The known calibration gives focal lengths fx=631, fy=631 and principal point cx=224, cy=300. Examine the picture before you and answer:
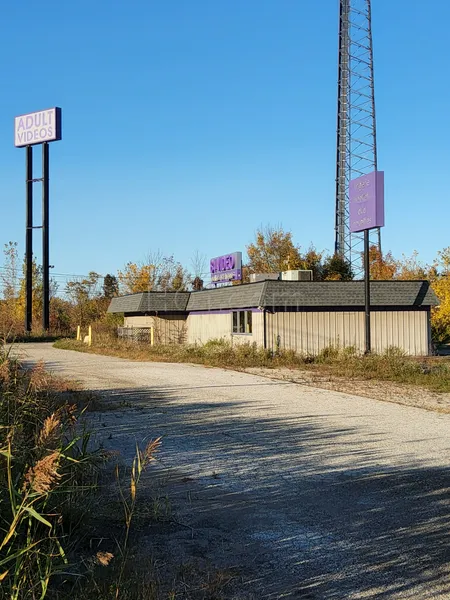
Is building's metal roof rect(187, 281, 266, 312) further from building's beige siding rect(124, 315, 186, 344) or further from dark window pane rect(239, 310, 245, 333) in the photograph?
building's beige siding rect(124, 315, 186, 344)

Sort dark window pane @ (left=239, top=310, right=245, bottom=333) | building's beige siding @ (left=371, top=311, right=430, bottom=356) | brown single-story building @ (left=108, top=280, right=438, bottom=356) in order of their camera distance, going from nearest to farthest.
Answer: brown single-story building @ (left=108, top=280, right=438, bottom=356) → building's beige siding @ (left=371, top=311, right=430, bottom=356) → dark window pane @ (left=239, top=310, right=245, bottom=333)

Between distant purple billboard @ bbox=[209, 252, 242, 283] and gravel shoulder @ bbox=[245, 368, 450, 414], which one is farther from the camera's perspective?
distant purple billboard @ bbox=[209, 252, 242, 283]

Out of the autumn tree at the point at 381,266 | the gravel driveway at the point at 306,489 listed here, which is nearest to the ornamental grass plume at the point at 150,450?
the gravel driveway at the point at 306,489

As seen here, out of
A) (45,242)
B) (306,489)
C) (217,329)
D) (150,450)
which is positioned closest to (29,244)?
(45,242)

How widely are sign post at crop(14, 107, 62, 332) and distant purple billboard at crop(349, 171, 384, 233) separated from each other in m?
32.8

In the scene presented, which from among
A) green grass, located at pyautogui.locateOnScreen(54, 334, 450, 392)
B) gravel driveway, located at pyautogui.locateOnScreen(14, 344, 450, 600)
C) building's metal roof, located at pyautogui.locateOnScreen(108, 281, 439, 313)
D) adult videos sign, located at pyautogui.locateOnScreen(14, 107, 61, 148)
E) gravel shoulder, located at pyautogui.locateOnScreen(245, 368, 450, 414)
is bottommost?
gravel driveway, located at pyautogui.locateOnScreen(14, 344, 450, 600)

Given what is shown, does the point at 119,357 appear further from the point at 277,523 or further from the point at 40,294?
the point at 40,294

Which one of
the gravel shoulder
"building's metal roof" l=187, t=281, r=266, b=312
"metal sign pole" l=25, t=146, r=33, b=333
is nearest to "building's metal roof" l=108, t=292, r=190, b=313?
"building's metal roof" l=187, t=281, r=266, b=312

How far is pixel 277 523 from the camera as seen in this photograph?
577 centimetres

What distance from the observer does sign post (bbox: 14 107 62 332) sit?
53219 millimetres

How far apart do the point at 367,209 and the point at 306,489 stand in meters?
20.9

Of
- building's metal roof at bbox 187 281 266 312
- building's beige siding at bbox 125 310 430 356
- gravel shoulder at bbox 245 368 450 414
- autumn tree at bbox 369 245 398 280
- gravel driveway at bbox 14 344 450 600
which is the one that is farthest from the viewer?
autumn tree at bbox 369 245 398 280

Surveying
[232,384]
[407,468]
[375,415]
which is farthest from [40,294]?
[407,468]

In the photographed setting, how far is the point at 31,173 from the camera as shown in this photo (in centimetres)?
5616
